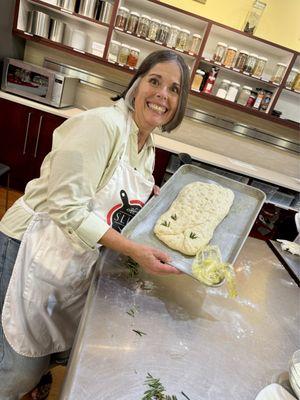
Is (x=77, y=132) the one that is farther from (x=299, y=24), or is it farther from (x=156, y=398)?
(x=299, y=24)

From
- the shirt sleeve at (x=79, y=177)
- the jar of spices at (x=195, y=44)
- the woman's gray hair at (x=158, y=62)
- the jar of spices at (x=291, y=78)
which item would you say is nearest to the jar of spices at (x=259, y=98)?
the jar of spices at (x=291, y=78)

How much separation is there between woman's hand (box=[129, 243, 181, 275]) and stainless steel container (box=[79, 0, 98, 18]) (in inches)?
105

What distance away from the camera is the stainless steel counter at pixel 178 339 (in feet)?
1.99

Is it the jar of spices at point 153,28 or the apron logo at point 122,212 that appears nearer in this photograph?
the apron logo at point 122,212

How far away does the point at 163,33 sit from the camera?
2.78 m

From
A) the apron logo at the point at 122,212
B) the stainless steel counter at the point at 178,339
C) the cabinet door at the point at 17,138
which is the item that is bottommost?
the cabinet door at the point at 17,138

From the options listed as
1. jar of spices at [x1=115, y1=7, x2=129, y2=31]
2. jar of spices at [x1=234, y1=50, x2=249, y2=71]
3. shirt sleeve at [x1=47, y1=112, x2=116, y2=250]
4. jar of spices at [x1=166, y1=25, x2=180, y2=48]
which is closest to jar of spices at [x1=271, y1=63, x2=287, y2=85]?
jar of spices at [x1=234, y1=50, x2=249, y2=71]

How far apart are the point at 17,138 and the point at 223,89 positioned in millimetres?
2027

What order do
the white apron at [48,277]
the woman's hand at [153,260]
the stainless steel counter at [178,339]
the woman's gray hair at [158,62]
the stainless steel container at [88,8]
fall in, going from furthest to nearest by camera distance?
the stainless steel container at [88,8]
the woman's gray hair at [158,62]
the white apron at [48,277]
the woman's hand at [153,260]
the stainless steel counter at [178,339]

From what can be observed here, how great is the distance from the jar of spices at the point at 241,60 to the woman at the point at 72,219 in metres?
2.06

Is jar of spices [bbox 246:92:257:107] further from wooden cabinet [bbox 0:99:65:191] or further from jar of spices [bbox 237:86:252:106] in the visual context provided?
wooden cabinet [bbox 0:99:65:191]

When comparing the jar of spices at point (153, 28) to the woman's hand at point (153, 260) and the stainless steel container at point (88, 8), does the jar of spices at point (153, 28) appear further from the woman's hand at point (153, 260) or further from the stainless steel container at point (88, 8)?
the woman's hand at point (153, 260)

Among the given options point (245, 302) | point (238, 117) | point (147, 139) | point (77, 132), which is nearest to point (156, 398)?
point (245, 302)

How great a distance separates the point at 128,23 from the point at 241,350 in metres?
2.84
